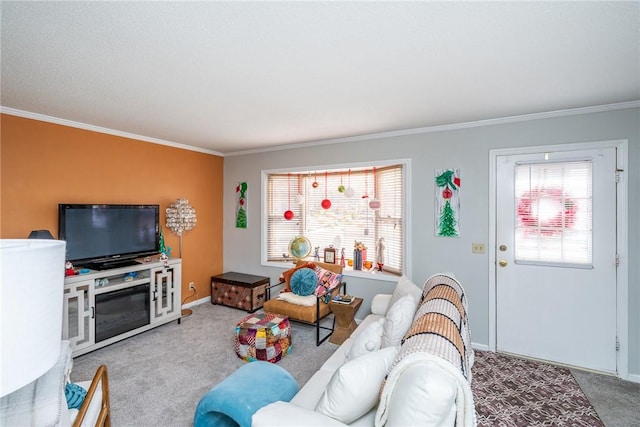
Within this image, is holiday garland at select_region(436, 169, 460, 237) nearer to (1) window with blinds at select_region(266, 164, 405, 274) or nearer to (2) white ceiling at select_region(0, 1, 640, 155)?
(1) window with blinds at select_region(266, 164, 405, 274)

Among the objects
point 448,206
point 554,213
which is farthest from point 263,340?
point 554,213

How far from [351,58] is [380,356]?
67.9 inches

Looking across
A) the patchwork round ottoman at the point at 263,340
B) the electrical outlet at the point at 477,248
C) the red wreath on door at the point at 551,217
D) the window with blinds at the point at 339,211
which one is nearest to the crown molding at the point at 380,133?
the window with blinds at the point at 339,211

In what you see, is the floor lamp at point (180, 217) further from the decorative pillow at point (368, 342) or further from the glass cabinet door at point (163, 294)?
the decorative pillow at point (368, 342)

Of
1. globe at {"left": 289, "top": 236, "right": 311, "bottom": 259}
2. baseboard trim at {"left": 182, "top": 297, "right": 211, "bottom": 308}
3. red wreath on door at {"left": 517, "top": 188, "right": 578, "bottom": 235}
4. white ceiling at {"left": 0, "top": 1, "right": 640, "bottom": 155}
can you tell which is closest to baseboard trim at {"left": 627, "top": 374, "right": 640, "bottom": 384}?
red wreath on door at {"left": 517, "top": 188, "right": 578, "bottom": 235}

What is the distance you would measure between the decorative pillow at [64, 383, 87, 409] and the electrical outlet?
11.3 feet

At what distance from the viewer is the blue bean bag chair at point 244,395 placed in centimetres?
160

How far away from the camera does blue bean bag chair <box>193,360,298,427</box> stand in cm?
160

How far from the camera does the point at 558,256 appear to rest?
2930mm

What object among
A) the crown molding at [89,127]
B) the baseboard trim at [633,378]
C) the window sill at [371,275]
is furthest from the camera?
the window sill at [371,275]

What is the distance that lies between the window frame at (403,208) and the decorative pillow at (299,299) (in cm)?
74

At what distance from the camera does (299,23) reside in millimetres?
1502

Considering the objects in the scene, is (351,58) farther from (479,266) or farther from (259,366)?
(479,266)

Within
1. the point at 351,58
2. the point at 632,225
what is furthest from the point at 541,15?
the point at 632,225
